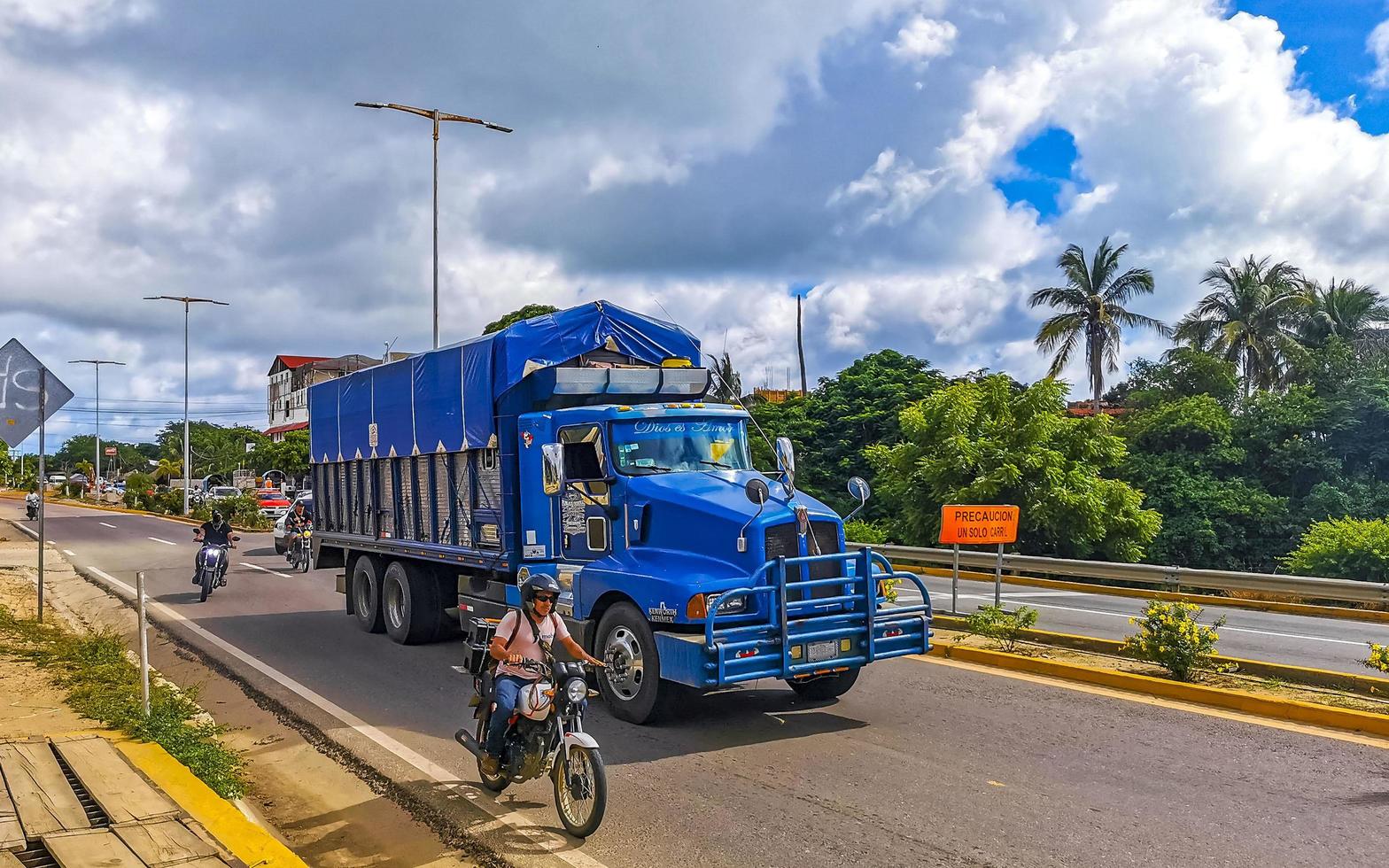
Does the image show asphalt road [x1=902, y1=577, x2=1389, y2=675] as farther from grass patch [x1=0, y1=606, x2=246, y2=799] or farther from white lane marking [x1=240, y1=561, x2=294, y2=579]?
white lane marking [x1=240, y1=561, x2=294, y2=579]

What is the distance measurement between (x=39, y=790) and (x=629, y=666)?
13.9ft

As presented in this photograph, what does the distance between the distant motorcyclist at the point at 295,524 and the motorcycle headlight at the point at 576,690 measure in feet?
63.2

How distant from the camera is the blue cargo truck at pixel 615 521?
869cm

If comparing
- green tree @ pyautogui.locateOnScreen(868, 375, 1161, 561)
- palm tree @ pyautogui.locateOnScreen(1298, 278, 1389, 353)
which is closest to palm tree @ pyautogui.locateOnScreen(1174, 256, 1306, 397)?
palm tree @ pyautogui.locateOnScreen(1298, 278, 1389, 353)

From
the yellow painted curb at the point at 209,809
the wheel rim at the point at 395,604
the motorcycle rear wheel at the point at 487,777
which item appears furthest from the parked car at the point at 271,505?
the motorcycle rear wheel at the point at 487,777

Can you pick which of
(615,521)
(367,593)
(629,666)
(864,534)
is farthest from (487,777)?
(864,534)

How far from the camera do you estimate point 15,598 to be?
62.2 feet

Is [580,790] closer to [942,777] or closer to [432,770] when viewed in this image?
[432,770]

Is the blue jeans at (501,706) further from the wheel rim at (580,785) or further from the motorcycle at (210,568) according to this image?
the motorcycle at (210,568)

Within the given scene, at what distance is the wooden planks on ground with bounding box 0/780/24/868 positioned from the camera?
18.6 feet

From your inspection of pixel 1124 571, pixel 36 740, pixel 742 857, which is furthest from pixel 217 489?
pixel 742 857

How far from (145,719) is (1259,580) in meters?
16.4

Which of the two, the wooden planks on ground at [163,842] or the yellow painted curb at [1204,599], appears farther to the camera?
the yellow painted curb at [1204,599]

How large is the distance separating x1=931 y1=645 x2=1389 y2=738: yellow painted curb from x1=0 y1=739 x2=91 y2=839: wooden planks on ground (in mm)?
8652
